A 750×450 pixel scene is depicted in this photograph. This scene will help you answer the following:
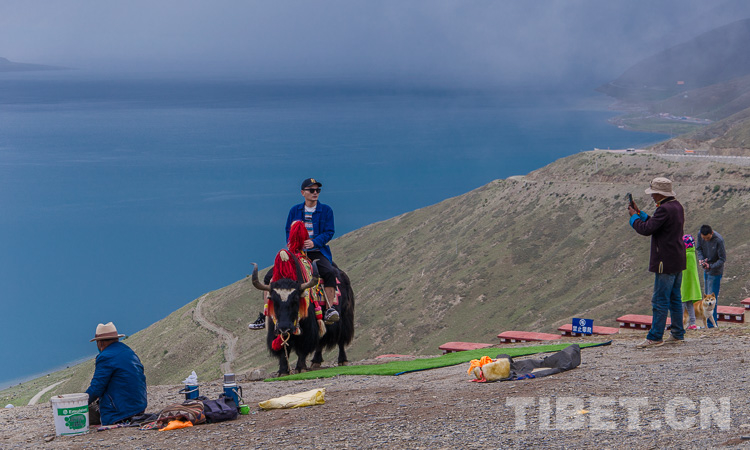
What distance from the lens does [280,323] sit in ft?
41.1

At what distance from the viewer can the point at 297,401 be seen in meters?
9.74

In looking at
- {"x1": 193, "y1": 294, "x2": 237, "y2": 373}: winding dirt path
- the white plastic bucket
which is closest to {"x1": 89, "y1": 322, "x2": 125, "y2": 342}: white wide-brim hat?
A: the white plastic bucket

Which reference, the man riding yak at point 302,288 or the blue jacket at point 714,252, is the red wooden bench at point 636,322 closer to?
the blue jacket at point 714,252

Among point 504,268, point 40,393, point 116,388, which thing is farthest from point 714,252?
point 40,393

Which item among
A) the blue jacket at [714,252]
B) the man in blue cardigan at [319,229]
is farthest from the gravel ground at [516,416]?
the blue jacket at [714,252]

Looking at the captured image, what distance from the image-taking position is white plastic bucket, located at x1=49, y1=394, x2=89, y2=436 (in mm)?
8984

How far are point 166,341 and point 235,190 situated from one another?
4923 inches

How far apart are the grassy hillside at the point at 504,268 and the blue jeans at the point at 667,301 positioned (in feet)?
60.2

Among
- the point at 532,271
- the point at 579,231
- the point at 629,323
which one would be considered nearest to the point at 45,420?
the point at 629,323

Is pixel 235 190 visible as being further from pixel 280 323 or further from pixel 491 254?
pixel 280 323

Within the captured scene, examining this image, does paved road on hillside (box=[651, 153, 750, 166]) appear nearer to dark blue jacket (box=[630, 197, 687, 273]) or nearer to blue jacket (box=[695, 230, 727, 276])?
blue jacket (box=[695, 230, 727, 276])

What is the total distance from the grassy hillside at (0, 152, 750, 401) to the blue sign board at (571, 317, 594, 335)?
14.2 meters

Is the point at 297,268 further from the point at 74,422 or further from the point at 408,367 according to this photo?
the point at 74,422

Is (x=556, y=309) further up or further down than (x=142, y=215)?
further down
